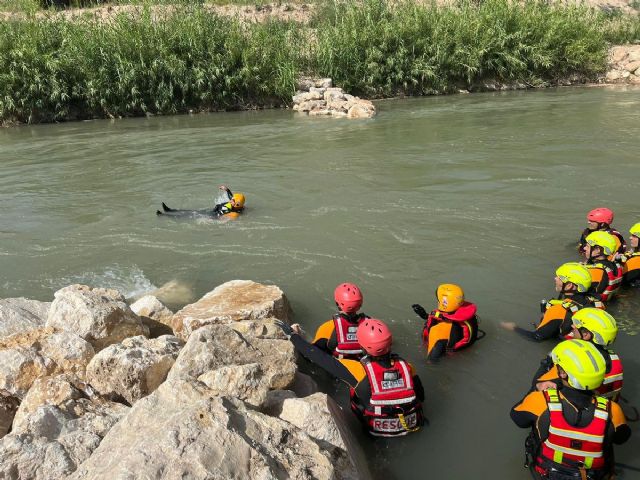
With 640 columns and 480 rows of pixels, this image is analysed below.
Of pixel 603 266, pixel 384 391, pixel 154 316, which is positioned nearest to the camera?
pixel 384 391

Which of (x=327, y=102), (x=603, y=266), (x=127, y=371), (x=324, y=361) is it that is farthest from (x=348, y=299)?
(x=327, y=102)

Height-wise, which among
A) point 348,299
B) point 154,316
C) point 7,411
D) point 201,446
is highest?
point 201,446

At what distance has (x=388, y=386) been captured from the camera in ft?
12.8

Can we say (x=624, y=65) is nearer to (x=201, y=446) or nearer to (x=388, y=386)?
(x=388, y=386)

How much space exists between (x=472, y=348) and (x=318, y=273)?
238 cm

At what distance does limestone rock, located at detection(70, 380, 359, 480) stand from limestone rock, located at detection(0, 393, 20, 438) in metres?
1.32

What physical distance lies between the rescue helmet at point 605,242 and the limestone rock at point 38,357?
5.30 metres

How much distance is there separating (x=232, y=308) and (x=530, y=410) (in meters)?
2.86

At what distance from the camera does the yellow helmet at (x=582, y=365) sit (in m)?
3.10

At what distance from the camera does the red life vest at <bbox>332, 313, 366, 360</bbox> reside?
459 centimetres

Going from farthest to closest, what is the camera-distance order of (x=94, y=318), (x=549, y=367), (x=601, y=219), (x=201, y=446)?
(x=601, y=219), (x=94, y=318), (x=549, y=367), (x=201, y=446)

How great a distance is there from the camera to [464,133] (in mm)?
14828

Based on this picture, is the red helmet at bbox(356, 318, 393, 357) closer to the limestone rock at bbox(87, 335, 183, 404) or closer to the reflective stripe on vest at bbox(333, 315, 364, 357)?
the reflective stripe on vest at bbox(333, 315, 364, 357)

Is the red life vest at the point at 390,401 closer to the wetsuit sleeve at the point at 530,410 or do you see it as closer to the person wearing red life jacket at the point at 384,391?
the person wearing red life jacket at the point at 384,391
